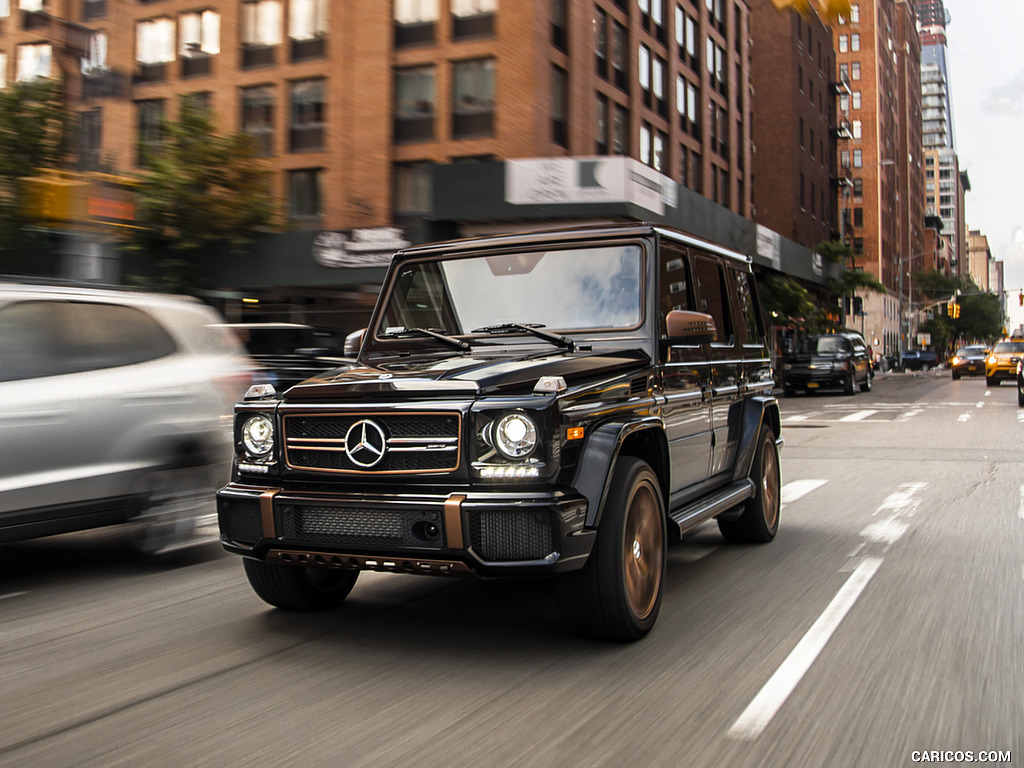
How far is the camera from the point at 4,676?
428 cm

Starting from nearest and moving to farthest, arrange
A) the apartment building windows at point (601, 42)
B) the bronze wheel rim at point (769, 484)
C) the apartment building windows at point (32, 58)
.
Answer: the bronze wheel rim at point (769, 484), the apartment building windows at point (601, 42), the apartment building windows at point (32, 58)

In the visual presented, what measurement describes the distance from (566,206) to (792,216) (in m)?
36.1

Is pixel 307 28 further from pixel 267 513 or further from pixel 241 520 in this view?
pixel 267 513

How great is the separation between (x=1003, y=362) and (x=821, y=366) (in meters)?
11.1

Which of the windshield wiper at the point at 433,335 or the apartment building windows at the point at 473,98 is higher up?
the apartment building windows at the point at 473,98

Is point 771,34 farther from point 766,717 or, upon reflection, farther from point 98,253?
point 766,717

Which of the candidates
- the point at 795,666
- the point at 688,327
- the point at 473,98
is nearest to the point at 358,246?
the point at 473,98

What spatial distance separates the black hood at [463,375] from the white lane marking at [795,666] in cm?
148

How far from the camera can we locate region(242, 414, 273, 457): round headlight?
4.58 meters

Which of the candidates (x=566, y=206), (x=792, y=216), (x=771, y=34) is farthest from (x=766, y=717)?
(x=771, y=34)

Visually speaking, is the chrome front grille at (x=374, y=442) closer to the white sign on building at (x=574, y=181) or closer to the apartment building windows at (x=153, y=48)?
the white sign on building at (x=574, y=181)

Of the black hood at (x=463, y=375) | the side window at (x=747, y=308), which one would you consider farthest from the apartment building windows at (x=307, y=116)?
the black hood at (x=463, y=375)

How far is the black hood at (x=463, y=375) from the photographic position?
422 cm

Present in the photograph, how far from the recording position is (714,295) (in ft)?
21.2
